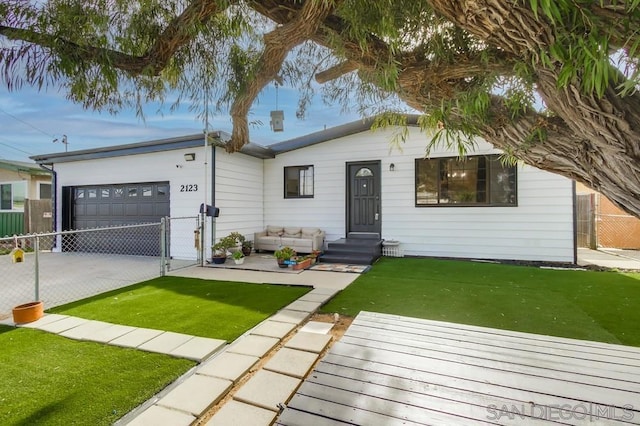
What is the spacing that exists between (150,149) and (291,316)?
22.4 ft

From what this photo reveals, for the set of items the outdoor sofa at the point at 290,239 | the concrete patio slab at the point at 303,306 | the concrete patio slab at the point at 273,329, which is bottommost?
the concrete patio slab at the point at 273,329

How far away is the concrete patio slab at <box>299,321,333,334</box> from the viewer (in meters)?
3.30

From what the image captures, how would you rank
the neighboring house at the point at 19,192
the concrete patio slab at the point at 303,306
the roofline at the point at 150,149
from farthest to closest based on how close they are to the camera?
1. the neighboring house at the point at 19,192
2. the roofline at the point at 150,149
3. the concrete patio slab at the point at 303,306

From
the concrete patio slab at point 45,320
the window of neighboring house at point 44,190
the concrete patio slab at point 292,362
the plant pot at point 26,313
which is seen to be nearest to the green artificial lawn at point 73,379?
the concrete patio slab at point 45,320

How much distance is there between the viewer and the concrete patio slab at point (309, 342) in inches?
112

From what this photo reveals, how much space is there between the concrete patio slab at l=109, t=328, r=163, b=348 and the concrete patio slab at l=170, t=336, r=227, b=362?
452 millimetres

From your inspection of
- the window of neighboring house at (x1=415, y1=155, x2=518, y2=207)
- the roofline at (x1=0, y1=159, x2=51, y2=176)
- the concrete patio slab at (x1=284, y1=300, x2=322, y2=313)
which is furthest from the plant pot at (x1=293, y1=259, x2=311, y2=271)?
the roofline at (x1=0, y1=159, x2=51, y2=176)

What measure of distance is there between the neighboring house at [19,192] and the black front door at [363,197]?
1119 centimetres

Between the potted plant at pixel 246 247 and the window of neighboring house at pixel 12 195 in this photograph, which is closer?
the potted plant at pixel 246 247

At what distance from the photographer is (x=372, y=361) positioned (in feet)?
6.83

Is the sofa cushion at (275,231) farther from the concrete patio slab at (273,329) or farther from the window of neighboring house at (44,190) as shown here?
the window of neighboring house at (44,190)

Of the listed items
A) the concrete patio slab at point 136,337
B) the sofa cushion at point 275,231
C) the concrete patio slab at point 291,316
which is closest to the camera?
the concrete patio slab at point 136,337

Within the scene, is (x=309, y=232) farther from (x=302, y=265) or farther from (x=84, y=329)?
(x=84, y=329)

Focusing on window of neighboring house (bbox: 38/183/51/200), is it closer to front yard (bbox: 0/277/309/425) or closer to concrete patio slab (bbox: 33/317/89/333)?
front yard (bbox: 0/277/309/425)
